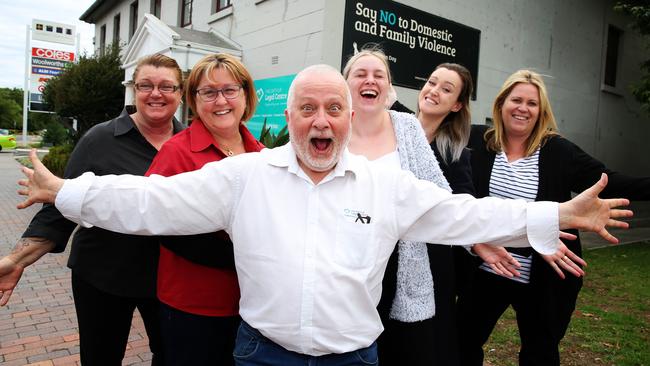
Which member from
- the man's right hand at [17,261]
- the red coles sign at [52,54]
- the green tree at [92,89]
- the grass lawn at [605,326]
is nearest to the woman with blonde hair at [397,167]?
the man's right hand at [17,261]

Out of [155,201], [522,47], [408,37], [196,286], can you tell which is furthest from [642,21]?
[155,201]

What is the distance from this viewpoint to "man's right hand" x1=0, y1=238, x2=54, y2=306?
2104mm

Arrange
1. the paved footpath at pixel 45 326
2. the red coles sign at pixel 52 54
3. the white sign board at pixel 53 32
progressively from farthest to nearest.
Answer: the white sign board at pixel 53 32 → the red coles sign at pixel 52 54 → the paved footpath at pixel 45 326

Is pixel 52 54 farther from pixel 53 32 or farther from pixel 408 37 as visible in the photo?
pixel 408 37

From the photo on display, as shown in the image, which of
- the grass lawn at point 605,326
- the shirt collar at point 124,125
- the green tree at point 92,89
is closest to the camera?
the shirt collar at point 124,125

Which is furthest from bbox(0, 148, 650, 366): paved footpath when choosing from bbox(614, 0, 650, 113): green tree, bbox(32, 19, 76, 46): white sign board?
bbox(32, 19, 76, 46): white sign board

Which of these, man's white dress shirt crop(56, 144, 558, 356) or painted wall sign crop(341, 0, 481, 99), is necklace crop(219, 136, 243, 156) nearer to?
man's white dress shirt crop(56, 144, 558, 356)

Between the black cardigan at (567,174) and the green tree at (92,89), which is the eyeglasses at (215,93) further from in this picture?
the green tree at (92,89)

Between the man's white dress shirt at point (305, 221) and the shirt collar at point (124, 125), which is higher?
the shirt collar at point (124, 125)

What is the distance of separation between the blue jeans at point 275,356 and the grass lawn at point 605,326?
2.62 m

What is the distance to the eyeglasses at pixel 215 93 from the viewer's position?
2305 mm

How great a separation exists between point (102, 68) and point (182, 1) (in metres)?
3.47

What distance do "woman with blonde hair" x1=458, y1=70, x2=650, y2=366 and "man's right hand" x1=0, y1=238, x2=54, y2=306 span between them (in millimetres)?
2420

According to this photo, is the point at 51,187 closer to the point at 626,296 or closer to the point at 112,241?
the point at 112,241
